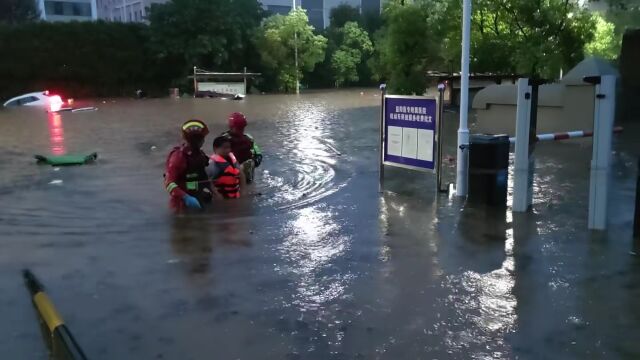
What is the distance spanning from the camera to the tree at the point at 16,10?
52672 millimetres

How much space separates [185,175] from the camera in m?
7.66

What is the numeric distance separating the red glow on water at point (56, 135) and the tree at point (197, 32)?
18.1m

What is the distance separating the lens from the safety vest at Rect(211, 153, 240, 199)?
8383mm

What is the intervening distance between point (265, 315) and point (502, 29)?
18.6m

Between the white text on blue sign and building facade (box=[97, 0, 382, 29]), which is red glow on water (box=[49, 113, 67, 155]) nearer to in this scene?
the white text on blue sign

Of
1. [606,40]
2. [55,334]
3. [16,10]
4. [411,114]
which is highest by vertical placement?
[16,10]

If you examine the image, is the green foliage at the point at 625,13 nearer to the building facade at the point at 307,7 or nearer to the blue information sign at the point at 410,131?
the blue information sign at the point at 410,131

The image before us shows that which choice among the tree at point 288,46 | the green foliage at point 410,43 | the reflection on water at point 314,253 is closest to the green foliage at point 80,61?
the tree at point 288,46

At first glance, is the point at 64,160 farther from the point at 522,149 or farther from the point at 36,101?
the point at 36,101

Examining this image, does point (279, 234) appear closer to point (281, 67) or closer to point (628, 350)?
point (628, 350)

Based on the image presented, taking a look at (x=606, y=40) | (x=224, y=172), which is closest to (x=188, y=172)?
(x=224, y=172)

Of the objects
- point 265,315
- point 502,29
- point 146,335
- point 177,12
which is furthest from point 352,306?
point 177,12

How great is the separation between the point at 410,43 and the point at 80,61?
1000 inches

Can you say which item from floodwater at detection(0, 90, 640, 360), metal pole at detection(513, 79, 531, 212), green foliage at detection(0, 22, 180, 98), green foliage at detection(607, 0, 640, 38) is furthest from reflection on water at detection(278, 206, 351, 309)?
green foliage at detection(0, 22, 180, 98)
